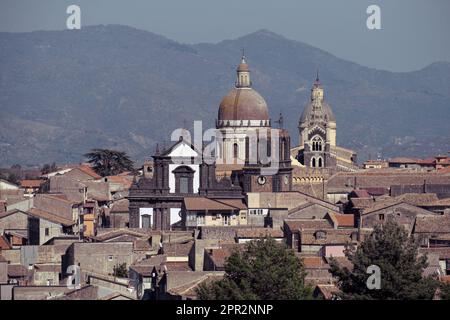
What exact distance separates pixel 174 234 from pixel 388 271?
26399mm

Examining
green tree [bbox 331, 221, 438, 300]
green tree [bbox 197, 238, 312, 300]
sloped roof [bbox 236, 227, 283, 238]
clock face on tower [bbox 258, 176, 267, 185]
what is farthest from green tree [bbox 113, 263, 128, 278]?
clock face on tower [bbox 258, 176, 267, 185]

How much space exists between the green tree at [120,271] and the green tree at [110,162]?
56.9 metres

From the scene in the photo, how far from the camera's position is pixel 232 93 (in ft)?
363

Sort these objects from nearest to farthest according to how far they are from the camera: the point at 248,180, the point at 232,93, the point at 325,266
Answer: the point at 325,266 < the point at 248,180 < the point at 232,93

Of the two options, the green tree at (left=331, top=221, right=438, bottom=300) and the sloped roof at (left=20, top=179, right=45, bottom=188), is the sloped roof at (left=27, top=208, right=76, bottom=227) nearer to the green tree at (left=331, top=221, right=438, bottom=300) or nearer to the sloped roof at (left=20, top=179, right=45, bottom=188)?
the sloped roof at (left=20, top=179, right=45, bottom=188)

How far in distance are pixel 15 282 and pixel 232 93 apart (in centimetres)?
5352

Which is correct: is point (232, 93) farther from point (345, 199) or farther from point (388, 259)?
point (388, 259)

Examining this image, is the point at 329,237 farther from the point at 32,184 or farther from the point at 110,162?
the point at 110,162

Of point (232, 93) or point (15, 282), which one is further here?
point (232, 93)

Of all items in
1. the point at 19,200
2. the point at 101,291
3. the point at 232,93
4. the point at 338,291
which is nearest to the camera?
the point at 338,291

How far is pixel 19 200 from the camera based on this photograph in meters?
83.2

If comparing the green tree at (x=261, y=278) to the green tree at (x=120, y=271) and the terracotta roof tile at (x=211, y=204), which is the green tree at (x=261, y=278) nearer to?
the green tree at (x=120, y=271)
